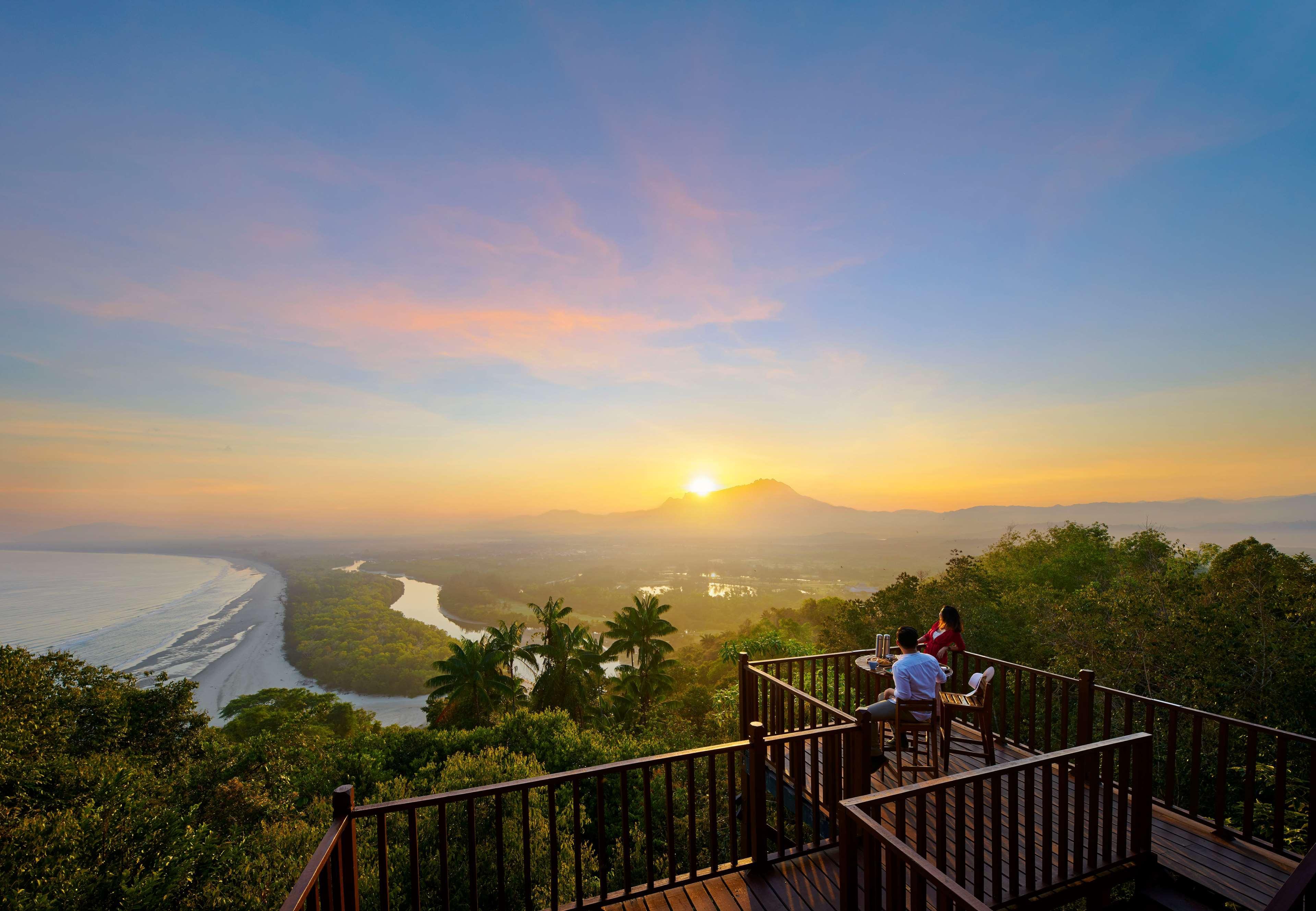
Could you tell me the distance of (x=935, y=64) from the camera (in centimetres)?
633

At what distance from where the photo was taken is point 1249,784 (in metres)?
3.43

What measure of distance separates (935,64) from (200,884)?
58.5 ft

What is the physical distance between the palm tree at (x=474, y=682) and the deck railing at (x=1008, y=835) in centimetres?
2470

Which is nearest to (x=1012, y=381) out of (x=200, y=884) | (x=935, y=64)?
(x=935, y=64)

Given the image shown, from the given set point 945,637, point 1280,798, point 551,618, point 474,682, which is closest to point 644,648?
point 551,618

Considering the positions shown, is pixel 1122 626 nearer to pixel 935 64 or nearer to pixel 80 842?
pixel 935 64

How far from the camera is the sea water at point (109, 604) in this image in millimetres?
58031

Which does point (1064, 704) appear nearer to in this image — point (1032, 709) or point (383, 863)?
point (1032, 709)

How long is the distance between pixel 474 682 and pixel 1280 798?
86.6 feet

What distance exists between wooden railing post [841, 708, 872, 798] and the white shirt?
3.29 feet

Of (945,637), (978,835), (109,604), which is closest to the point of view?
(978,835)

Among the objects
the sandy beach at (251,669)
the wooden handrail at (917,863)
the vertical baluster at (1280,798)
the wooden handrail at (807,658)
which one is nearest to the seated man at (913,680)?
the wooden handrail at (807,658)

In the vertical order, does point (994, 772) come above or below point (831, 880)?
above

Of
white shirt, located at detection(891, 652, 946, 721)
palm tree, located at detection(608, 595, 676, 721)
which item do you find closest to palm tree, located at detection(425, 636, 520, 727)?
palm tree, located at detection(608, 595, 676, 721)
